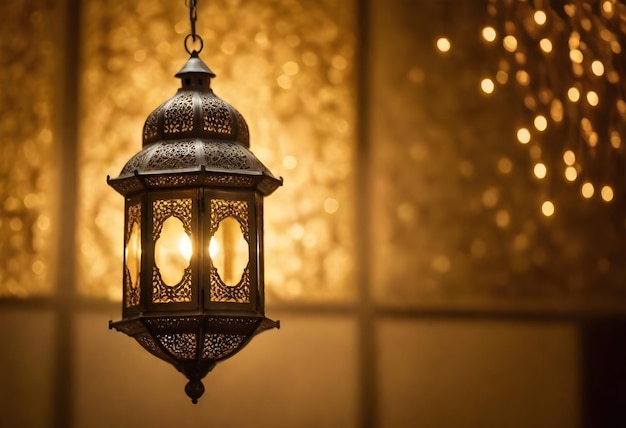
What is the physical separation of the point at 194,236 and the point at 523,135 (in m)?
1.40

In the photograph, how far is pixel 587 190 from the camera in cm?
405

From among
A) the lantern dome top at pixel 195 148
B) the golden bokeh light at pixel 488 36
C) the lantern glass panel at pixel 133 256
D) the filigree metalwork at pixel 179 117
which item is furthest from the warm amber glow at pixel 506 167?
the lantern glass panel at pixel 133 256

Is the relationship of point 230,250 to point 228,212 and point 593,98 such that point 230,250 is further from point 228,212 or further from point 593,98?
point 593,98

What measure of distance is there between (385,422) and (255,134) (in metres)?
1.07

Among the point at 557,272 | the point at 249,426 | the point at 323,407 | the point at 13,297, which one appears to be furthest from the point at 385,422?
the point at 13,297

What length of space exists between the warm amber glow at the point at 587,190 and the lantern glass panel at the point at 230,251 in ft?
4.44

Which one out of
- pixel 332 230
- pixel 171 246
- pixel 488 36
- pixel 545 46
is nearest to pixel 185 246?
pixel 171 246

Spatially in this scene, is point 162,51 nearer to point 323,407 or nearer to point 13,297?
point 13,297

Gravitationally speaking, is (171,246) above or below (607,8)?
A: below

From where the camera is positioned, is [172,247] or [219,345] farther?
[172,247]

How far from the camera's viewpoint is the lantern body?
315 cm

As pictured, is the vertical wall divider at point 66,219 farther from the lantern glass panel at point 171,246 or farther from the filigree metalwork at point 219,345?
the filigree metalwork at point 219,345

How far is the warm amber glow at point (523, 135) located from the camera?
13.3ft

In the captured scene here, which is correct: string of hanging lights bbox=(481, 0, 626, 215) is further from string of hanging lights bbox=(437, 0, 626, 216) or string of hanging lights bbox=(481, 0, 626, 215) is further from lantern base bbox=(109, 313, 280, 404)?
lantern base bbox=(109, 313, 280, 404)
